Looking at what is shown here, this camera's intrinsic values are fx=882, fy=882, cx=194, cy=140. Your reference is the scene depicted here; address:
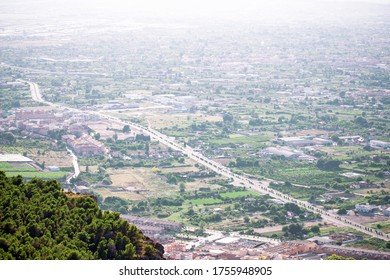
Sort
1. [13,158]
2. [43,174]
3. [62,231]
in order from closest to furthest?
[62,231]
[43,174]
[13,158]

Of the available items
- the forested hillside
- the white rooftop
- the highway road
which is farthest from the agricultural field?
the forested hillside

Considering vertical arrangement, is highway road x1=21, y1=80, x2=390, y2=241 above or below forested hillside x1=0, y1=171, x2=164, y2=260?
below

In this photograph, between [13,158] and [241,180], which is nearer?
[241,180]

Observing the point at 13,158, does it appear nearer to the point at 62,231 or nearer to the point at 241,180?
the point at 241,180

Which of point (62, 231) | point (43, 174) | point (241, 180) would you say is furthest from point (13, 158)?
point (62, 231)

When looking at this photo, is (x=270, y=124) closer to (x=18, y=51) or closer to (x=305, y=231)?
(x=305, y=231)

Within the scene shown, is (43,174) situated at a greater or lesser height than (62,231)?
lesser

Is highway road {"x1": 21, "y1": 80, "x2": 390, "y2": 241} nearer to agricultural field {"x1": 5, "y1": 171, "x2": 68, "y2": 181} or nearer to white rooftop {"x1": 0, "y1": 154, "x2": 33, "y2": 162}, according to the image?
agricultural field {"x1": 5, "y1": 171, "x2": 68, "y2": 181}

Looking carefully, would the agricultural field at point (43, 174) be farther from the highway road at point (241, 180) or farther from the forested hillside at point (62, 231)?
the forested hillside at point (62, 231)

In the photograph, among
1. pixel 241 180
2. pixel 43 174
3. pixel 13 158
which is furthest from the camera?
pixel 13 158

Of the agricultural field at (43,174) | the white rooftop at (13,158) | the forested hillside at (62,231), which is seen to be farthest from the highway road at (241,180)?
the forested hillside at (62,231)
